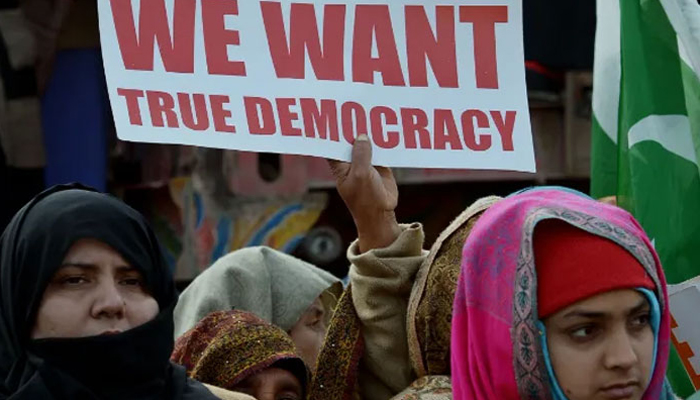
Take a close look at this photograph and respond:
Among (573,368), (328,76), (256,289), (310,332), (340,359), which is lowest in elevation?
(310,332)

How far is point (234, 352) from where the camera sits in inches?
177

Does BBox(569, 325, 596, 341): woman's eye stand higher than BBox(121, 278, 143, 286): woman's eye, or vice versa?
BBox(121, 278, 143, 286): woman's eye

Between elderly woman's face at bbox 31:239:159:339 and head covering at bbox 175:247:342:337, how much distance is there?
1.27 m

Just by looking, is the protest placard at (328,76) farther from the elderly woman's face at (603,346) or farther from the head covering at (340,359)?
the elderly woman's face at (603,346)

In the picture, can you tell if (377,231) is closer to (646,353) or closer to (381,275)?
(381,275)

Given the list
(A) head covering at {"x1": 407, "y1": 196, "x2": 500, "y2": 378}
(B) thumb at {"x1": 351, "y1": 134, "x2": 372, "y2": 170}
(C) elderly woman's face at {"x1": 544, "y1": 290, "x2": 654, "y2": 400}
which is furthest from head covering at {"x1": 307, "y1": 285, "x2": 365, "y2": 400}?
(C) elderly woman's face at {"x1": 544, "y1": 290, "x2": 654, "y2": 400}

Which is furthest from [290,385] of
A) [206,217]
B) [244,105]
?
[206,217]

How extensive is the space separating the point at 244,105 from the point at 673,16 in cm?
108

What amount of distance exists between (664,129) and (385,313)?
838mm

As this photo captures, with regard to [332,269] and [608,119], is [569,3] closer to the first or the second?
[332,269]

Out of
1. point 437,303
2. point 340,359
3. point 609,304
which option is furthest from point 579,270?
point 340,359

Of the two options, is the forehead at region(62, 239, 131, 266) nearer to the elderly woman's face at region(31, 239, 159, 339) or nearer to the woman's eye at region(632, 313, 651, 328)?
the elderly woman's face at region(31, 239, 159, 339)

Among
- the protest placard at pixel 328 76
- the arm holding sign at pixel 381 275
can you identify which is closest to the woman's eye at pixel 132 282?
the protest placard at pixel 328 76

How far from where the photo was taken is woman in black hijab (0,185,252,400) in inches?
148
